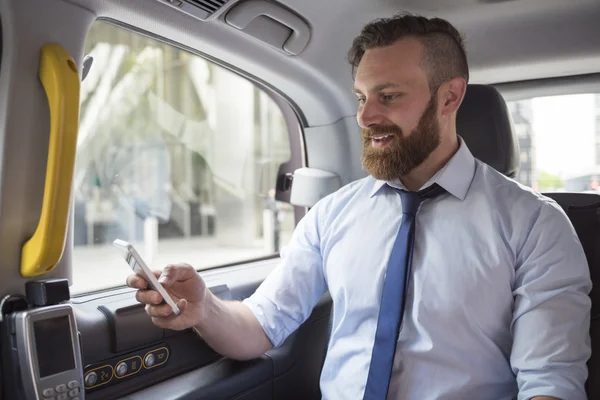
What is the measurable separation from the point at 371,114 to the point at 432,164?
9.8 inches

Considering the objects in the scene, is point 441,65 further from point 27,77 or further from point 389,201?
point 27,77

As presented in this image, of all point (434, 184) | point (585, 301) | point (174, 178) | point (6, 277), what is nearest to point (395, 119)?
point (434, 184)

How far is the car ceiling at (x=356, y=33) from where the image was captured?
1.77 metres

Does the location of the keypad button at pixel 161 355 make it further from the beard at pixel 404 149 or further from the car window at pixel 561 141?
the car window at pixel 561 141

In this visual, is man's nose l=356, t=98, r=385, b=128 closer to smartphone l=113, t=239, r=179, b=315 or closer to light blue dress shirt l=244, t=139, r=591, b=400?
light blue dress shirt l=244, t=139, r=591, b=400

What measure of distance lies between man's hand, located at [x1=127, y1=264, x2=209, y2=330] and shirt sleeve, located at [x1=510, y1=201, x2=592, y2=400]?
0.86 metres

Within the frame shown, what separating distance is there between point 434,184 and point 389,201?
16 cm

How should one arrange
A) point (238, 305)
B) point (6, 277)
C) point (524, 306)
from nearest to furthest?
point (6, 277) → point (524, 306) → point (238, 305)

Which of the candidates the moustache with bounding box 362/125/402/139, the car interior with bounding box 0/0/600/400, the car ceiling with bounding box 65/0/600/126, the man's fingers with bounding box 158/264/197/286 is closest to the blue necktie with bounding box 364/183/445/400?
the moustache with bounding box 362/125/402/139

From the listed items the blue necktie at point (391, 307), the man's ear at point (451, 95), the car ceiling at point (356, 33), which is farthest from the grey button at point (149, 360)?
the man's ear at point (451, 95)

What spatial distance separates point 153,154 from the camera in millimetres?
6848

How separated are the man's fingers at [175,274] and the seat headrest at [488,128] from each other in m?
1.01

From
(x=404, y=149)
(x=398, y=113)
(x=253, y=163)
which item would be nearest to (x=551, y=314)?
(x=404, y=149)

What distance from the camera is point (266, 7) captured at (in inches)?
68.2
